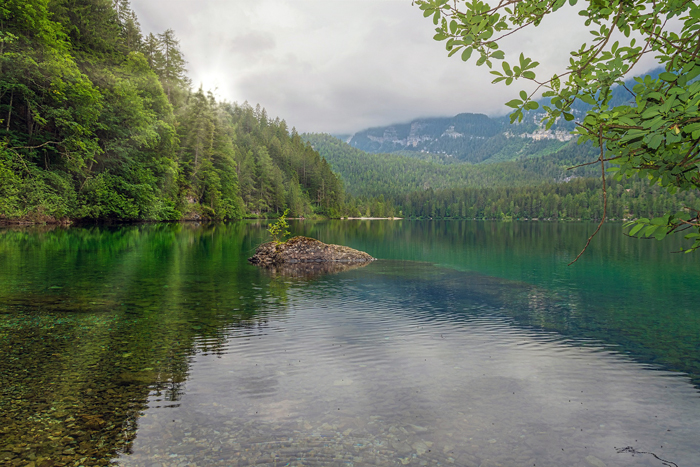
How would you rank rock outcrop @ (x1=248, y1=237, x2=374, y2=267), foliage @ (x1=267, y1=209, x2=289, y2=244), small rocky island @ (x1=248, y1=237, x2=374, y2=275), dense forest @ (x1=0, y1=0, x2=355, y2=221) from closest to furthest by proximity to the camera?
small rocky island @ (x1=248, y1=237, x2=374, y2=275), rock outcrop @ (x1=248, y1=237, x2=374, y2=267), foliage @ (x1=267, y1=209, x2=289, y2=244), dense forest @ (x1=0, y1=0, x2=355, y2=221)

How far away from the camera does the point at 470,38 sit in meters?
3.35

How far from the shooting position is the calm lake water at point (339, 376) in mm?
5461

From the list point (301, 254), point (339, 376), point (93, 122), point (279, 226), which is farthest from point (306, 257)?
point (93, 122)

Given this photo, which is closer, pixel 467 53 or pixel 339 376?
pixel 467 53

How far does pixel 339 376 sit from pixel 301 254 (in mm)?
19259

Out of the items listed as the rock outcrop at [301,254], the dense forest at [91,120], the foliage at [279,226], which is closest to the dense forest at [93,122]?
the dense forest at [91,120]

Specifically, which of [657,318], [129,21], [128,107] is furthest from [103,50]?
[657,318]

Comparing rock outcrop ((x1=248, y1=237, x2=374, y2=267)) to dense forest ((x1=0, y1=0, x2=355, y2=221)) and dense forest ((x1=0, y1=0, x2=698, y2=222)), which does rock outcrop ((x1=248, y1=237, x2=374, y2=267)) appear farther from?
dense forest ((x1=0, y1=0, x2=355, y2=221))

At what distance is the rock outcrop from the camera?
25703mm

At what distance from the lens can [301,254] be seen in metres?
26.9

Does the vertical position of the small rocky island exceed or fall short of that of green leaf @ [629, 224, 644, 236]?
it falls short

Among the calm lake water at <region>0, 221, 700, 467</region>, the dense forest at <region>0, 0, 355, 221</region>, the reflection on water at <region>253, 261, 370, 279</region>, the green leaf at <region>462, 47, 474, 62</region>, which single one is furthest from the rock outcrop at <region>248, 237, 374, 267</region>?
the dense forest at <region>0, 0, 355, 221</region>

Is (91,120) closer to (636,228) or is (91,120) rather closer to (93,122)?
(93,122)

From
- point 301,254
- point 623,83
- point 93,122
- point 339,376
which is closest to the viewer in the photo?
point 623,83
